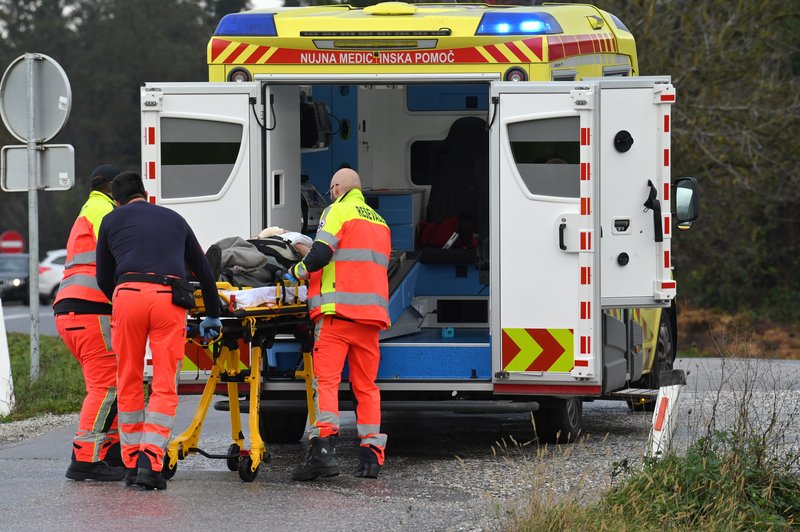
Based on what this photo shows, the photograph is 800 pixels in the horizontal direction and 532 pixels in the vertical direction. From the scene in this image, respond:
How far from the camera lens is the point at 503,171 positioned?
28.6 ft

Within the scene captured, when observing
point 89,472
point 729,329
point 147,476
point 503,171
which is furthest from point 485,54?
point 729,329

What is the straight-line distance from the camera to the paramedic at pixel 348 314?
27.1 feet

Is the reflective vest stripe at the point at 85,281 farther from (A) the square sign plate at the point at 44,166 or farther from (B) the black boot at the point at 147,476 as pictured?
(A) the square sign plate at the point at 44,166

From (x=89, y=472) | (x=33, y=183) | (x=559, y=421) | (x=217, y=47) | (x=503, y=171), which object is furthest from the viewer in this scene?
(x=33, y=183)

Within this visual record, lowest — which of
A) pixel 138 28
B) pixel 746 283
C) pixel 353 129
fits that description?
pixel 746 283

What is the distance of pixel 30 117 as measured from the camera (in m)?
11.7

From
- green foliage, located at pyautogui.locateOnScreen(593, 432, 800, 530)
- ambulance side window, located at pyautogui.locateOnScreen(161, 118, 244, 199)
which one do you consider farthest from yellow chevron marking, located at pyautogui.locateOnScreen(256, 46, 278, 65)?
green foliage, located at pyautogui.locateOnScreen(593, 432, 800, 530)

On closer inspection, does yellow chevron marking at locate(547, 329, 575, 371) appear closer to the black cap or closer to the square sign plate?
the black cap

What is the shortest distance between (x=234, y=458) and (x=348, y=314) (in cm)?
105

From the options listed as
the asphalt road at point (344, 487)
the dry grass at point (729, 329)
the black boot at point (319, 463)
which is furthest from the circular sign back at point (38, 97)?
the dry grass at point (729, 329)

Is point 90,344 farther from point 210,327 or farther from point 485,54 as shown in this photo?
point 485,54

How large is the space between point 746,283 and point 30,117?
20193mm

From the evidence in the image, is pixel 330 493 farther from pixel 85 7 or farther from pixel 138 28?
pixel 85 7

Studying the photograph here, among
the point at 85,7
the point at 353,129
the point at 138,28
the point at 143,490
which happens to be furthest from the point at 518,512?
the point at 85,7
